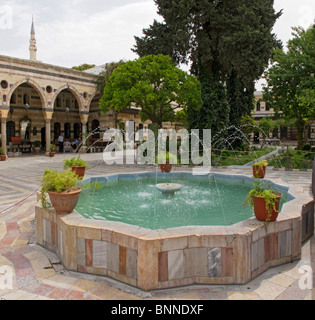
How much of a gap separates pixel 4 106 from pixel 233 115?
1673 cm

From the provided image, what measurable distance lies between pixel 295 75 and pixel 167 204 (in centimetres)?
1174

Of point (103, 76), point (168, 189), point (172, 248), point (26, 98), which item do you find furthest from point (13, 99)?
point (172, 248)

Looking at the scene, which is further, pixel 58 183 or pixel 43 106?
pixel 43 106

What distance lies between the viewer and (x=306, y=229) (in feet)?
17.5

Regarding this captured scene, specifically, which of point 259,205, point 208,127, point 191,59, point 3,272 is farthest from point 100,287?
point 191,59

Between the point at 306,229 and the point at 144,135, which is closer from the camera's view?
the point at 306,229

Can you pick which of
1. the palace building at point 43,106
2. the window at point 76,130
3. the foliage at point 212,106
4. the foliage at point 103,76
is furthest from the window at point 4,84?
the foliage at point 212,106

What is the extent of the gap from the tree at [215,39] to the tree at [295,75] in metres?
1.46

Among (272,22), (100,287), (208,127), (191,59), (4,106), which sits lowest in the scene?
(100,287)

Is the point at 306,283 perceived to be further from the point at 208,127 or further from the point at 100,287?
the point at 208,127

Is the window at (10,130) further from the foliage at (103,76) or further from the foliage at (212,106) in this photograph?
the foliage at (212,106)

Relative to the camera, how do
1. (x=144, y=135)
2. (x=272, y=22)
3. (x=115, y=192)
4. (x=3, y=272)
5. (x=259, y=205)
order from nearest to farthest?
(x=3, y=272) < (x=259, y=205) < (x=115, y=192) < (x=272, y=22) < (x=144, y=135)

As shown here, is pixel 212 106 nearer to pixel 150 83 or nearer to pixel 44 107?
pixel 150 83

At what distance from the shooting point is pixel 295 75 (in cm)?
1495
